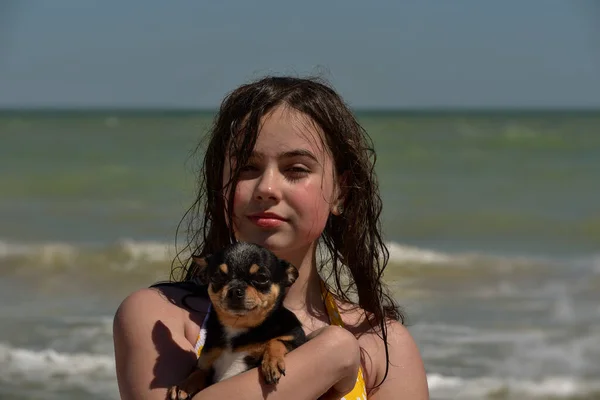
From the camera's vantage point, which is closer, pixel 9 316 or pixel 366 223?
pixel 366 223

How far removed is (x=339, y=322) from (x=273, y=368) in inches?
26.9

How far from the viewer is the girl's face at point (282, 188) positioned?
2936 millimetres

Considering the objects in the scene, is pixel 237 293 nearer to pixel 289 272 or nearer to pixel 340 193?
pixel 289 272

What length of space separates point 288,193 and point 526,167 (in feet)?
49.8

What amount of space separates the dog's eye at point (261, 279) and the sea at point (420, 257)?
107 cm

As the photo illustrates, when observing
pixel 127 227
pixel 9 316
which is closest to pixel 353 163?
pixel 9 316

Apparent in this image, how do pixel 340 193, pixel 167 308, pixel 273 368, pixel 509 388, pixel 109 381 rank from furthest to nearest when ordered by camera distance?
pixel 509 388 → pixel 109 381 → pixel 340 193 → pixel 167 308 → pixel 273 368

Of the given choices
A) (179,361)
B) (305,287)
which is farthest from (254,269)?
(305,287)

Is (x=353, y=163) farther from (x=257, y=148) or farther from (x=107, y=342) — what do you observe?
(x=107, y=342)

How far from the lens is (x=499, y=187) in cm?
1516

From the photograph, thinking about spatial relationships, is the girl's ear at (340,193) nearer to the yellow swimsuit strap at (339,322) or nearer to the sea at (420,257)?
the yellow swimsuit strap at (339,322)

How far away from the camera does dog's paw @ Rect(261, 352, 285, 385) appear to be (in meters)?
2.54

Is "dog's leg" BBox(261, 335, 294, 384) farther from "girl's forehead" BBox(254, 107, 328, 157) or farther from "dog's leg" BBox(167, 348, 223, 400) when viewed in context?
"girl's forehead" BBox(254, 107, 328, 157)

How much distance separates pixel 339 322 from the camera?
126 inches
